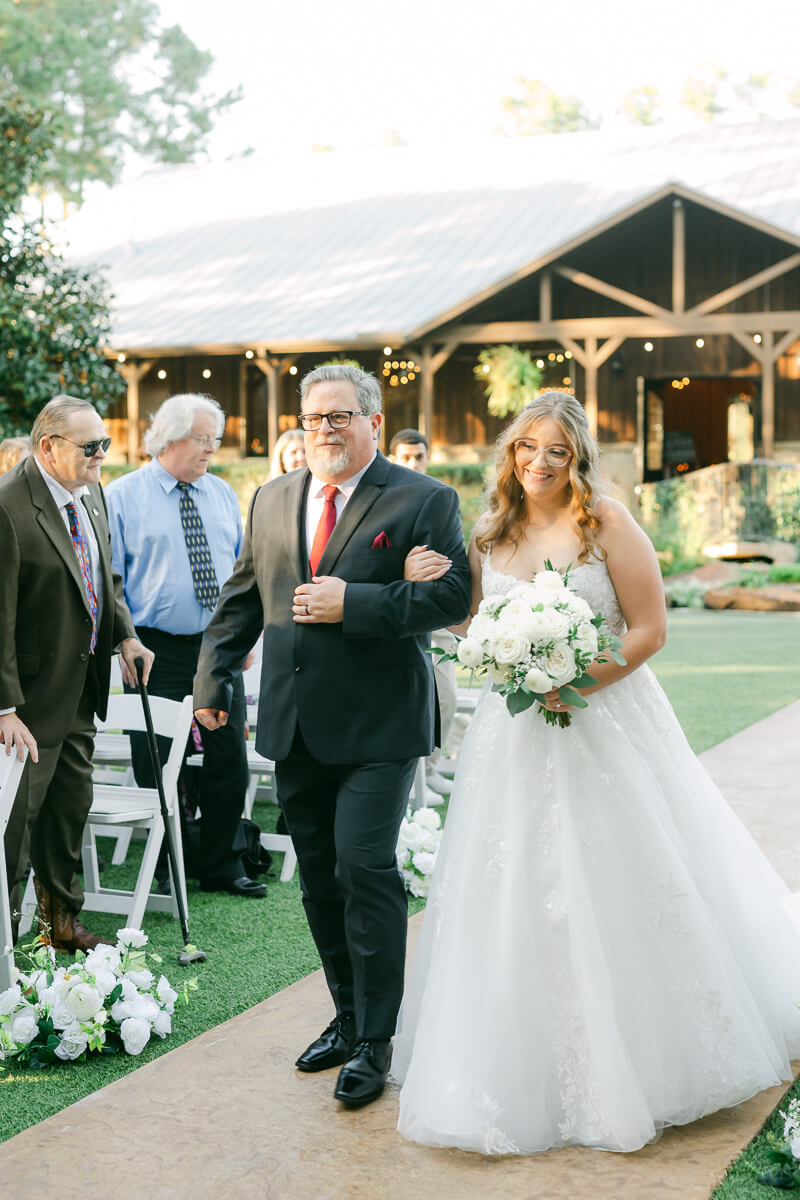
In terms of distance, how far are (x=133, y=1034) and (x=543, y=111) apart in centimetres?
6175

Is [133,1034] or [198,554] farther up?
[198,554]

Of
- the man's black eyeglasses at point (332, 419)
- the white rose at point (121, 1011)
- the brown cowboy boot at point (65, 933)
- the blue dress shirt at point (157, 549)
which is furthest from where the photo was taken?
the blue dress shirt at point (157, 549)

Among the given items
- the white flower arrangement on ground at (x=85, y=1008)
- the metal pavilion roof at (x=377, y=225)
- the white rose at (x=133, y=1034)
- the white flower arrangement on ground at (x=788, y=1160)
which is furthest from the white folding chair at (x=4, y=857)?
the metal pavilion roof at (x=377, y=225)

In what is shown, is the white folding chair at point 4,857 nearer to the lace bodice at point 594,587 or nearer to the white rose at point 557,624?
the lace bodice at point 594,587

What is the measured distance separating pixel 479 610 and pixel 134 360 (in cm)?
2475

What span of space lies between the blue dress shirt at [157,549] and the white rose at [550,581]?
2.90 metres

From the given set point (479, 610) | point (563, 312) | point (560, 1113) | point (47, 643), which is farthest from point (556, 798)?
point (563, 312)

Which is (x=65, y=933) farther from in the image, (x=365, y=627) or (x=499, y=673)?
(x=499, y=673)

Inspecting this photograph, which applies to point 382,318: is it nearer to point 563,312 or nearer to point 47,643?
point 563,312

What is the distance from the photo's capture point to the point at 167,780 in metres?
5.73

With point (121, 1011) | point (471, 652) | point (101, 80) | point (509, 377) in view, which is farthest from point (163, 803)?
point (101, 80)

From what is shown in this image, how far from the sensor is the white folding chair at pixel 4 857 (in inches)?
186

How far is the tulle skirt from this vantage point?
3727mm

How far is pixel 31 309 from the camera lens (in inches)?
605
